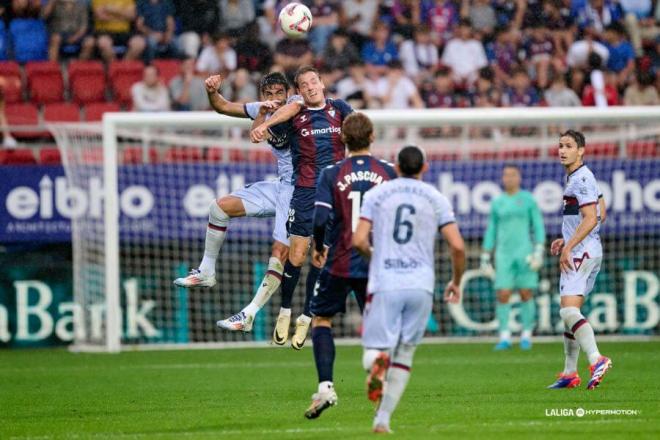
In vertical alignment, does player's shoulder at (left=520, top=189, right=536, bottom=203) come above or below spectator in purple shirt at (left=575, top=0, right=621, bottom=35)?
below

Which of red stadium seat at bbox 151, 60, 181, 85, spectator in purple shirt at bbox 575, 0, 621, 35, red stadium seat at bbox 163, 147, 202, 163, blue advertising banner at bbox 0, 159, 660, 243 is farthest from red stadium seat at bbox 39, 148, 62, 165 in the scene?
spectator in purple shirt at bbox 575, 0, 621, 35

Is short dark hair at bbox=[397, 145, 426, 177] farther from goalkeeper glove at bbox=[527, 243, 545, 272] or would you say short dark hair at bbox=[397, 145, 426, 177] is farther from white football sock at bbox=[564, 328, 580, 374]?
goalkeeper glove at bbox=[527, 243, 545, 272]

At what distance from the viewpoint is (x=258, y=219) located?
1992 centimetres

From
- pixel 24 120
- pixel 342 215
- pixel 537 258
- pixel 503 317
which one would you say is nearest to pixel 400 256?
pixel 342 215

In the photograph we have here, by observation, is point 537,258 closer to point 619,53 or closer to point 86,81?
point 619,53

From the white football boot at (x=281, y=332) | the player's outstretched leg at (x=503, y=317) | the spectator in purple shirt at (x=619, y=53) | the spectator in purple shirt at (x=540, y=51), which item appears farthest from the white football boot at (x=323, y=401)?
the spectator in purple shirt at (x=619, y=53)

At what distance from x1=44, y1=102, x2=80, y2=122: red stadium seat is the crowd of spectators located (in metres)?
1.02

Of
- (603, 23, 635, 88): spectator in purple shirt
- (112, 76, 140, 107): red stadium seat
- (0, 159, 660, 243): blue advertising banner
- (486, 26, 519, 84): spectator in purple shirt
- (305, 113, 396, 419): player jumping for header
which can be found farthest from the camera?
(603, 23, 635, 88): spectator in purple shirt

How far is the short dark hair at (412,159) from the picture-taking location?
342 inches

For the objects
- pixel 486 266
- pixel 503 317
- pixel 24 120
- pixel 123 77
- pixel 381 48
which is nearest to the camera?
pixel 486 266

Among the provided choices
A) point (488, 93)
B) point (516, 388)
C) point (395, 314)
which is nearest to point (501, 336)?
point (488, 93)

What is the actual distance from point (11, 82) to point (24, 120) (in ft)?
2.51

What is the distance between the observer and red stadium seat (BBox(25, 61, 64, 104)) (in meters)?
20.9

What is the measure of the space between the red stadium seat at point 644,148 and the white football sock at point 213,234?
30.9 ft
